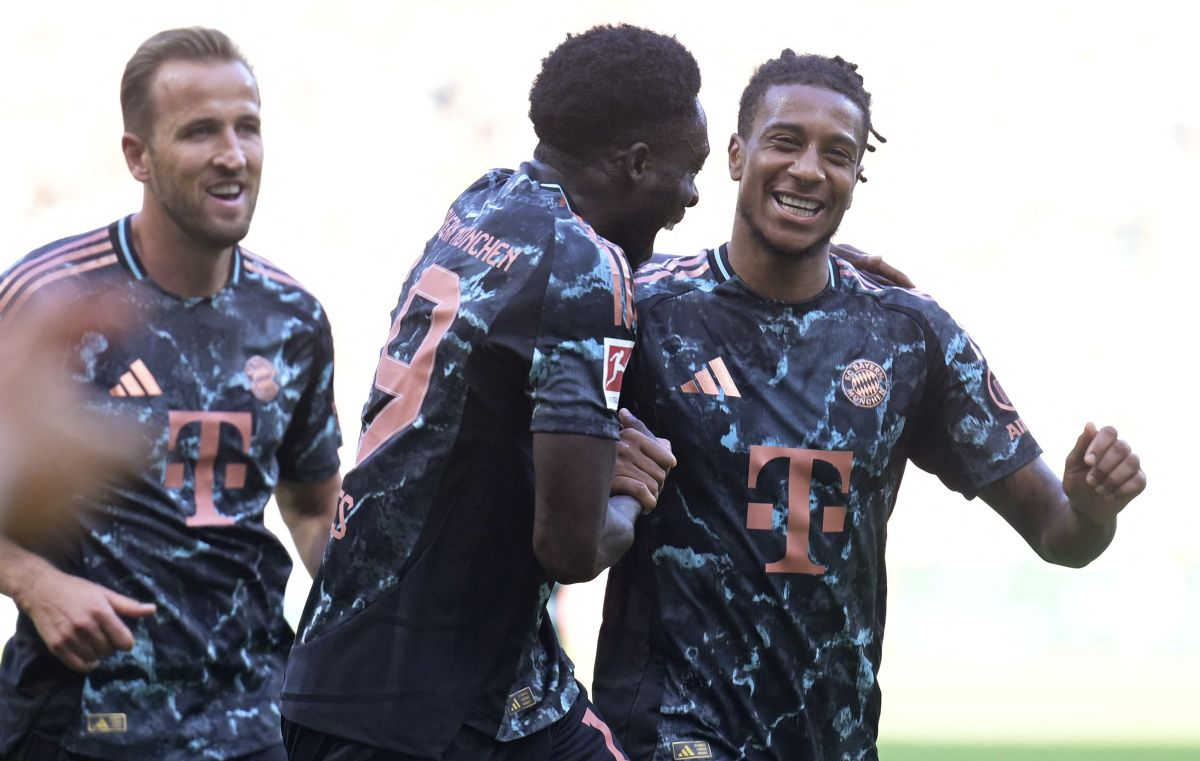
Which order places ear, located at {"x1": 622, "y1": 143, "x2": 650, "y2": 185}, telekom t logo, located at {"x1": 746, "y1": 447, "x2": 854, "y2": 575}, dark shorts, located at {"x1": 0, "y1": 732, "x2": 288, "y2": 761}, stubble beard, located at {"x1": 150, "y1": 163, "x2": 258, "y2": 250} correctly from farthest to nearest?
stubble beard, located at {"x1": 150, "y1": 163, "x2": 258, "y2": 250} < dark shorts, located at {"x1": 0, "y1": 732, "x2": 288, "y2": 761} < telekom t logo, located at {"x1": 746, "y1": 447, "x2": 854, "y2": 575} < ear, located at {"x1": 622, "y1": 143, "x2": 650, "y2": 185}

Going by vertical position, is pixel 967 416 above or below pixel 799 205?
below

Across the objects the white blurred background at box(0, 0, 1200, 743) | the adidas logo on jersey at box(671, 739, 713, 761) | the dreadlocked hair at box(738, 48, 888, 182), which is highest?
the white blurred background at box(0, 0, 1200, 743)

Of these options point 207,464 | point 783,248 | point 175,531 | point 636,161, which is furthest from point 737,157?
point 175,531

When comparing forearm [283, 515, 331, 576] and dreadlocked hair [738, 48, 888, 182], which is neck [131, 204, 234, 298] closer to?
forearm [283, 515, 331, 576]

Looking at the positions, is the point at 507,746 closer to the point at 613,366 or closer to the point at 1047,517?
the point at 613,366

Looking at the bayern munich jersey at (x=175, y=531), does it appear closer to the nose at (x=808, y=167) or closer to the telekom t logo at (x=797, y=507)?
the telekom t logo at (x=797, y=507)

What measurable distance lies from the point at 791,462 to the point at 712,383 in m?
0.25

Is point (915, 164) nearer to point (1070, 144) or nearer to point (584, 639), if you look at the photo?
point (1070, 144)

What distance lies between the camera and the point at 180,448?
411cm

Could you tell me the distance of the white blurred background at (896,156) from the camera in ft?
57.9

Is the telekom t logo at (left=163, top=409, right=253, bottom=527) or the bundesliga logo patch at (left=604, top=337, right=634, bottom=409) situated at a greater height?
the bundesliga logo patch at (left=604, top=337, right=634, bottom=409)

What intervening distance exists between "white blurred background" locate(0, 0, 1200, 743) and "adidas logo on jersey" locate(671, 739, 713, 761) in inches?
Result: 490

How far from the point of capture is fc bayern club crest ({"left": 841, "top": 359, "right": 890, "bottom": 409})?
3.81 m

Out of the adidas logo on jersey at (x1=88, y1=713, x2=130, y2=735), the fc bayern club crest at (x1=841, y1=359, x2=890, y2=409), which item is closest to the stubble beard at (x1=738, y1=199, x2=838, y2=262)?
the fc bayern club crest at (x1=841, y1=359, x2=890, y2=409)
